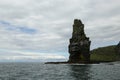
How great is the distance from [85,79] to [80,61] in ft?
438

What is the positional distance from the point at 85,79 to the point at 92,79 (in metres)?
1.93

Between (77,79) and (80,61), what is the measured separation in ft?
437

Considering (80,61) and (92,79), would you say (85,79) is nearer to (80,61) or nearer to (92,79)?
(92,79)

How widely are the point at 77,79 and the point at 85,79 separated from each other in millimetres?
2252

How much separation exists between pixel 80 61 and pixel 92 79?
5267 inches

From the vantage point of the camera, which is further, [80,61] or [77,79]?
[80,61]

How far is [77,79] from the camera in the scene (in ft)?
215

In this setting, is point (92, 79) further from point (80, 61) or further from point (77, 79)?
point (80, 61)

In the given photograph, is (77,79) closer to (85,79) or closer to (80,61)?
(85,79)

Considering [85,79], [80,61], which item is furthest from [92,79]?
[80,61]

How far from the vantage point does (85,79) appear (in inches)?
2559

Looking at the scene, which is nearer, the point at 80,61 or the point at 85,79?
the point at 85,79

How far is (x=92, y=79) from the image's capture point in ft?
212
